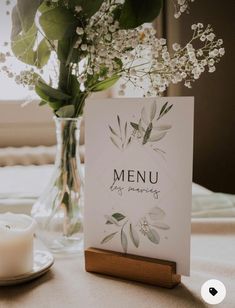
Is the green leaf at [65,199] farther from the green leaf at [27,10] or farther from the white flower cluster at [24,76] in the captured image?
the green leaf at [27,10]

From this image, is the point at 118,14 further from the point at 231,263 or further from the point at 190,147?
the point at 231,263

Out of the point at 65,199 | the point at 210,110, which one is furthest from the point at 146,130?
the point at 210,110

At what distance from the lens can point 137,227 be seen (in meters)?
0.65

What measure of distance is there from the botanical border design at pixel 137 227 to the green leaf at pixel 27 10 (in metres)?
0.35

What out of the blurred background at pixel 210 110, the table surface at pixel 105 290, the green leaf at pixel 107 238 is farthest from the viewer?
the blurred background at pixel 210 110

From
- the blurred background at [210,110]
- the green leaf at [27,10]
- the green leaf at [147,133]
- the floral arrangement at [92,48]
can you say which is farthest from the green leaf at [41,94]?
the blurred background at [210,110]

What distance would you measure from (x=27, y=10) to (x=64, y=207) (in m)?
0.35

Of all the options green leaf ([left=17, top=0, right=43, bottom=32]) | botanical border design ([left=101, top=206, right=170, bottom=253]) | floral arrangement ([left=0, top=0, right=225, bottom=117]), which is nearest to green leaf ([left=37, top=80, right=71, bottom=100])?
floral arrangement ([left=0, top=0, right=225, bottom=117])

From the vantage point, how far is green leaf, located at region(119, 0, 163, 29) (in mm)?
709

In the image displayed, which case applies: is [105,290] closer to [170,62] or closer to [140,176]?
[140,176]

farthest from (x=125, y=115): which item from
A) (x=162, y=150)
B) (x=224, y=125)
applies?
(x=224, y=125)

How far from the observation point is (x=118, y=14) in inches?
28.4

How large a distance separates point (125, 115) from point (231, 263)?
0.31 meters

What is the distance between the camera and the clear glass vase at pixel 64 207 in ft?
2.52
